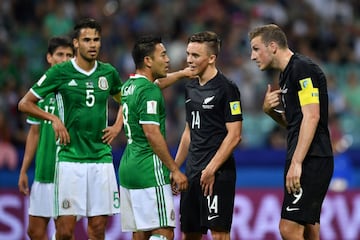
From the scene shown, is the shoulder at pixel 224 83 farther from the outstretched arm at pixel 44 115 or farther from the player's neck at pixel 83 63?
the outstretched arm at pixel 44 115

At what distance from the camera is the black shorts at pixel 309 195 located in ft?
30.5

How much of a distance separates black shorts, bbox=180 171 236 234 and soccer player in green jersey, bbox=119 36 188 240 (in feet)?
0.98

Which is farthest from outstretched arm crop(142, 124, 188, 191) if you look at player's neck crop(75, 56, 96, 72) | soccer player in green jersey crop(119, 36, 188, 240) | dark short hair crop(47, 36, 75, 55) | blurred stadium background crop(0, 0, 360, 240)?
blurred stadium background crop(0, 0, 360, 240)

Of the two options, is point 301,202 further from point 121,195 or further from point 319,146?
point 121,195

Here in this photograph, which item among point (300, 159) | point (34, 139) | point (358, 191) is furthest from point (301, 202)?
point (358, 191)

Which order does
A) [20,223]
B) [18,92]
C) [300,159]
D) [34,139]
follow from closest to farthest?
1. [300,159]
2. [34,139]
3. [20,223]
4. [18,92]

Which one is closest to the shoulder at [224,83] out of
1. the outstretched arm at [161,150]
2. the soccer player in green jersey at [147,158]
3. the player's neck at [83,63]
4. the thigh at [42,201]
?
the soccer player in green jersey at [147,158]

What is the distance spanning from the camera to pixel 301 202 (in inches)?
365

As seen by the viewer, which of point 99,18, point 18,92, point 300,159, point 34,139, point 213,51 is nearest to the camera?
point 300,159

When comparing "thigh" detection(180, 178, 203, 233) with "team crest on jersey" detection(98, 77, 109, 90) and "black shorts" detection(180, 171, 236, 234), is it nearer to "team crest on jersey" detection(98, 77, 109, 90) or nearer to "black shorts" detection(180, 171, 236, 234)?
"black shorts" detection(180, 171, 236, 234)

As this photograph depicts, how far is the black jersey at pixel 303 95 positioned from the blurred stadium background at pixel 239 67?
4899mm

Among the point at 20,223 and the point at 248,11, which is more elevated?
the point at 248,11

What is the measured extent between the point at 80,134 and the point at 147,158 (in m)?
0.95

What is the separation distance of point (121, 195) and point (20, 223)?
4349 millimetres
